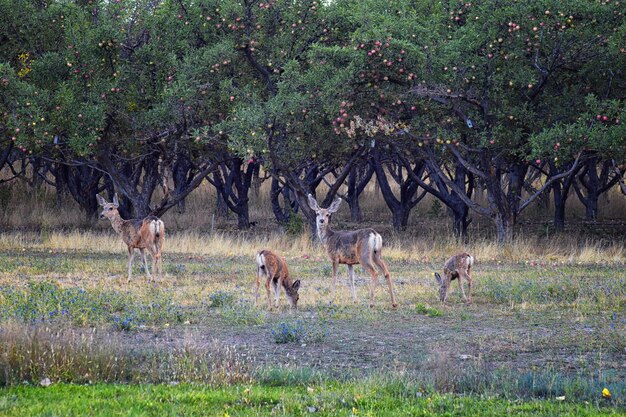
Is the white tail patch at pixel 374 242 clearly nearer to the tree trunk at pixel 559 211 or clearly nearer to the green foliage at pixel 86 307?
the green foliage at pixel 86 307

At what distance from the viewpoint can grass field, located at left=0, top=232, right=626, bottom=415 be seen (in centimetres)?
825

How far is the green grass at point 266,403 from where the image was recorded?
783 centimetres

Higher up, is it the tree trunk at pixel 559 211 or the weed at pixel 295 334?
the tree trunk at pixel 559 211

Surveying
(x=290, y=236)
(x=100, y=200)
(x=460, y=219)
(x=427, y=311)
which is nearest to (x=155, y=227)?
(x=100, y=200)

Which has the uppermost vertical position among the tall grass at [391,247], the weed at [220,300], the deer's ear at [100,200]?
the deer's ear at [100,200]

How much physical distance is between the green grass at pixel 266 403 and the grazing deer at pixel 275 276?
554 cm

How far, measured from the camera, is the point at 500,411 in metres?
7.95

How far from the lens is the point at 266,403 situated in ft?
26.9

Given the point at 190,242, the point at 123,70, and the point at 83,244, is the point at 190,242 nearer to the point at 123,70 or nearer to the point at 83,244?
the point at 83,244

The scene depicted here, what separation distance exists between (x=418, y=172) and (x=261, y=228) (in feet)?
20.0

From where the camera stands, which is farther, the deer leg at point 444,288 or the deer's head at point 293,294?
the deer leg at point 444,288

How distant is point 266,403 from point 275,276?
20.7 feet

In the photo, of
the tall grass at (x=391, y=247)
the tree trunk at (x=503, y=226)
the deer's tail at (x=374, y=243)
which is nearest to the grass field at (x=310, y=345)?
the deer's tail at (x=374, y=243)

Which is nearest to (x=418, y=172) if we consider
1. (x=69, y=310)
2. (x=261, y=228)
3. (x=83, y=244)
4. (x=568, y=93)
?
(x=261, y=228)
